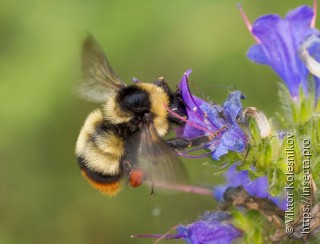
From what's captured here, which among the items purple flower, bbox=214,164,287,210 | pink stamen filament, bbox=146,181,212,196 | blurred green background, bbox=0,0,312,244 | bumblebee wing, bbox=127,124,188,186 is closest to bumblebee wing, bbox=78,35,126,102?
bumblebee wing, bbox=127,124,188,186

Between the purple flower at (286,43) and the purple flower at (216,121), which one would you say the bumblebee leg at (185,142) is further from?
the purple flower at (286,43)

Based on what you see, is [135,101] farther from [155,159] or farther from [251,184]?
[251,184]

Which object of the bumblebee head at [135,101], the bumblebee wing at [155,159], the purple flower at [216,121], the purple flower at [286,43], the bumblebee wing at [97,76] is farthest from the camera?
the bumblebee wing at [97,76]

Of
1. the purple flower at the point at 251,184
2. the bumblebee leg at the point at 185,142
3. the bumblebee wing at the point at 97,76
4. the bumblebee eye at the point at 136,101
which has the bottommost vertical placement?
the purple flower at the point at 251,184

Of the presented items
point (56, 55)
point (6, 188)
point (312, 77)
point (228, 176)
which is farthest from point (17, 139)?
point (312, 77)

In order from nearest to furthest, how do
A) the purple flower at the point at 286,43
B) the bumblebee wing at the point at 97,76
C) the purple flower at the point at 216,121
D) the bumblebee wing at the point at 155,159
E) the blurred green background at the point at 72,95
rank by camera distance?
1. the bumblebee wing at the point at 155,159
2. the purple flower at the point at 216,121
3. the purple flower at the point at 286,43
4. the bumblebee wing at the point at 97,76
5. the blurred green background at the point at 72,95

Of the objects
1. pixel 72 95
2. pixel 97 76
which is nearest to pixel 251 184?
pixel 97 76

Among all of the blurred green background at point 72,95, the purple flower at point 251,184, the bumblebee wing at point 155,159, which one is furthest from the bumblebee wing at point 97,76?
the blurred green background at point 72,95

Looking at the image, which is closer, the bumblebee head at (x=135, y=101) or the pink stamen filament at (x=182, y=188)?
the pink stamen filament at (x=182, y=188)
